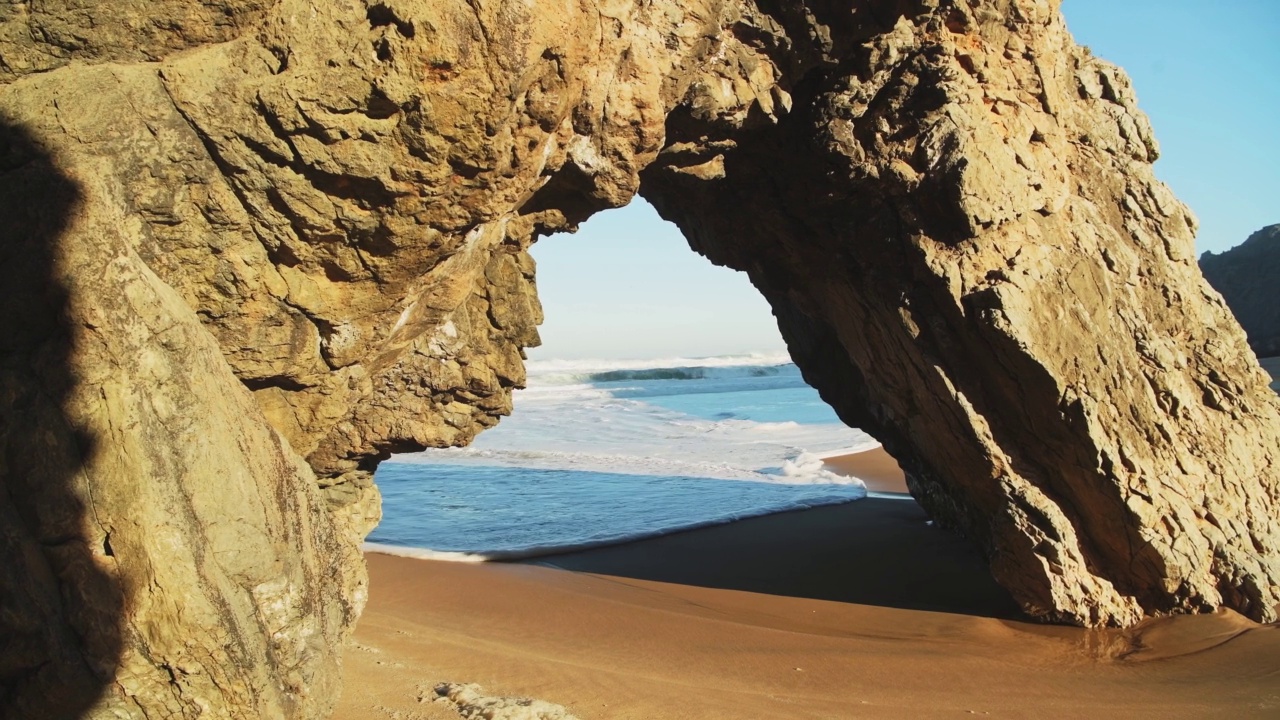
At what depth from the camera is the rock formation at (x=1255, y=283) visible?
32656mm

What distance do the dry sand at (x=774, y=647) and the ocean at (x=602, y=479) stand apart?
1.43m

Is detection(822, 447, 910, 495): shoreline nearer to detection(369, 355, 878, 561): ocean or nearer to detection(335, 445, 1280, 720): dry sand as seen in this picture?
detection(369, 355, 878, 561): ocean

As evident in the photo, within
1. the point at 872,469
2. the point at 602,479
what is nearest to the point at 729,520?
the point at 602,479

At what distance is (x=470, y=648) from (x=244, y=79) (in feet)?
12.3

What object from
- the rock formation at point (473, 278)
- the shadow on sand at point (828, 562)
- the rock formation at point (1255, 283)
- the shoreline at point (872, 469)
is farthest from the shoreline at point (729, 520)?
the rock formation at point (1255, 283)

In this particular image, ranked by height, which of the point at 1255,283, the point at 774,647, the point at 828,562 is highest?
the point at 1255,283

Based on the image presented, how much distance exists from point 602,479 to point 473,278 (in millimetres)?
9178

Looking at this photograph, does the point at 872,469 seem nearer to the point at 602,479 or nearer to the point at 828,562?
the point at 602,479

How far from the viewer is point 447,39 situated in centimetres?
382

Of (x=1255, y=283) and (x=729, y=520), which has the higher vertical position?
(x=1255, y=283)

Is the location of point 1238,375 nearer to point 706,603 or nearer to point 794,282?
point 794,282

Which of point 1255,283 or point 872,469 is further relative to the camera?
point 1255,283

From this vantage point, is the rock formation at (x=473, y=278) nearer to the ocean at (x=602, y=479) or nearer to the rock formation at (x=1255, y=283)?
the ocean at (x=602, y=479)

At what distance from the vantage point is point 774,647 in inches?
255
